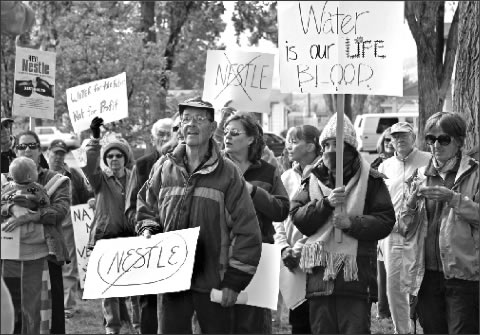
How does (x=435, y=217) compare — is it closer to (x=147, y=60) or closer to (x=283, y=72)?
(x=283, y=72)

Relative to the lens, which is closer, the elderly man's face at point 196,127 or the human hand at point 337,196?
the elderly man's face at point 196,127

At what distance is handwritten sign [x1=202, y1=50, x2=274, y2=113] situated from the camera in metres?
9.91

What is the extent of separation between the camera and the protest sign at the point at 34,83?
1098 cm

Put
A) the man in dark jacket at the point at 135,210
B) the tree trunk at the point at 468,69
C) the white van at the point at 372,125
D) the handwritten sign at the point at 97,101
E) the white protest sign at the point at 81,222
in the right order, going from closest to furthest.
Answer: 1. the man in dark jacket at the point at 135,210
2. the tree trunk at the point at 468,69
3. the handwritten sign at the point at 97,101
4. the white protest sign at the point at 81,222
5. the white van at the point at 372,125

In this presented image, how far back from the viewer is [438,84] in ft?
49.9

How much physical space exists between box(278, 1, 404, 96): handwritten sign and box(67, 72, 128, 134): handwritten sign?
3206 mm

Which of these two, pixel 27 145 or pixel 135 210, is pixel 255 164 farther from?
pixel 27 145

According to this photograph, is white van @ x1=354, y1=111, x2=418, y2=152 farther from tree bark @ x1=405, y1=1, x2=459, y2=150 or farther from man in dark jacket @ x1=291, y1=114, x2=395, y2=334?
man in dark jacket @ x1=291, y1=114, x2=395, y2=334

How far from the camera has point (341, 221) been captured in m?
7.20

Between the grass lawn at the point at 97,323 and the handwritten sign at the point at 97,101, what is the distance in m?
1.95

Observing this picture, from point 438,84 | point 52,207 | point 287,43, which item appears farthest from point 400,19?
point 438,84

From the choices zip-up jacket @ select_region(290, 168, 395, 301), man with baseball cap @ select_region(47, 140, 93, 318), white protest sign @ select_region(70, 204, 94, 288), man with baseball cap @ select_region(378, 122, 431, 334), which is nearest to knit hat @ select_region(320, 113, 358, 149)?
zip-up jacket @ select_region(290, 168, 395, 301)

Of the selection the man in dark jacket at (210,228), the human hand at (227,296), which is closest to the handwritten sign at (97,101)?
the man in dark jacket at (210,228)

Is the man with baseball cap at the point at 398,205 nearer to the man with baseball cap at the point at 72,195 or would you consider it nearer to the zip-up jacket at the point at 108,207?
the zip-up jacket at the point at 108,207
